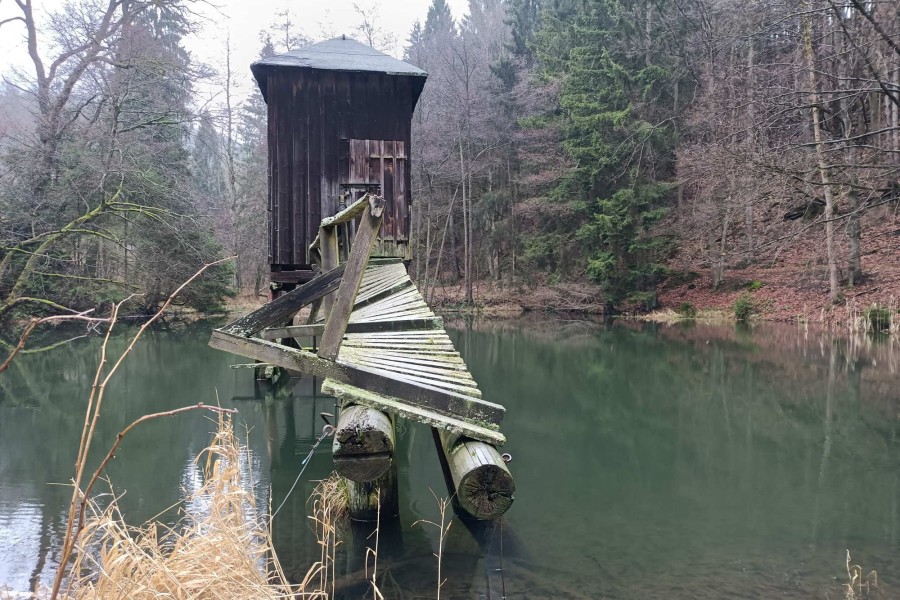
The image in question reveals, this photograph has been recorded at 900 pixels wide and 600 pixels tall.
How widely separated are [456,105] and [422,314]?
75.7 feet

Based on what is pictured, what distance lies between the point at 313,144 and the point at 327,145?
243mm

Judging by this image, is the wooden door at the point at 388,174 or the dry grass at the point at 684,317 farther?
the dry grass at the point at 684,317

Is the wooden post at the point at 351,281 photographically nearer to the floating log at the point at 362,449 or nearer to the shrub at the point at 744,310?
the floating log at the point at 362,449

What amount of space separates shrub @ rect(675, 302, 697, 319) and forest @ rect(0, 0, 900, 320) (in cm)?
93

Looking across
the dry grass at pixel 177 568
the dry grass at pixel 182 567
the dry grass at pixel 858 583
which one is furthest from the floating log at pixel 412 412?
the dry grass at pixel 858 583

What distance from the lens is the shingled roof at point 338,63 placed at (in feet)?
Result: 36.4

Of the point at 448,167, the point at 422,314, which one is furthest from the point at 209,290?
the point at 422,314

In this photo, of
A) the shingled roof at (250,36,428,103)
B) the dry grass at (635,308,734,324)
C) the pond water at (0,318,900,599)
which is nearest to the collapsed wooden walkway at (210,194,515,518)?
the pond water at (0,318,900,599)

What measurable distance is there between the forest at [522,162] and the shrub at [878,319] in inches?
71.9

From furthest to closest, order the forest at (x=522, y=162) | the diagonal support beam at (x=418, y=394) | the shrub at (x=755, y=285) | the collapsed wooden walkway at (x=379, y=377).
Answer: the shrub at (x=755, y=285) → the forest at (x=522, y=162) → the diagonal support beam at (x=418, y=394) → the collapsed wooden walkway at (x=379, y=377)

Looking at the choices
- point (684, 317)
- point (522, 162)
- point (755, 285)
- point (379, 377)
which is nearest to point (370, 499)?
point (379, 377)

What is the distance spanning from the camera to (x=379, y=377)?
170 inches

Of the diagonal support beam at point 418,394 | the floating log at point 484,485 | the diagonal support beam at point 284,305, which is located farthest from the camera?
the diagonal support beam at point 284,305

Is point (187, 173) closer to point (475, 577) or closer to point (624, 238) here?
point (624, 238)
